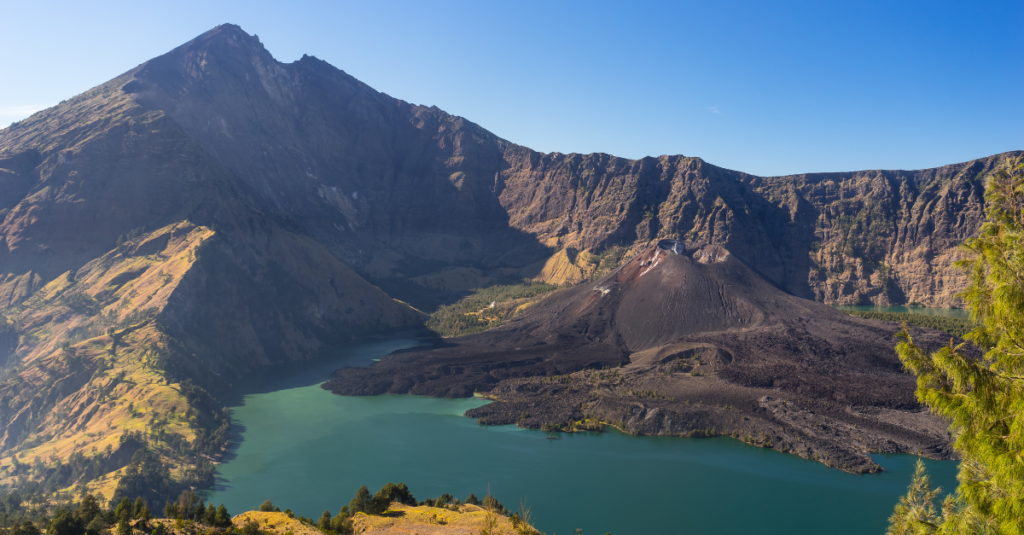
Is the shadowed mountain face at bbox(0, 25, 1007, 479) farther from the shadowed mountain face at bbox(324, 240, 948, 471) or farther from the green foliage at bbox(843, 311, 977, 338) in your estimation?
the green foliage at bbox(843, 311, 977, 338)

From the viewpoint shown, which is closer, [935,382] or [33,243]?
[935,382]

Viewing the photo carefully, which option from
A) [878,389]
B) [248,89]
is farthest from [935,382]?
[248,89]

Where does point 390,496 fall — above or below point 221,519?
below

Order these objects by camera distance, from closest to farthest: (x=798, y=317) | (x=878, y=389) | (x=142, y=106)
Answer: (x=878, y=389)
(x=798, y=317)
(x=142, y=106)

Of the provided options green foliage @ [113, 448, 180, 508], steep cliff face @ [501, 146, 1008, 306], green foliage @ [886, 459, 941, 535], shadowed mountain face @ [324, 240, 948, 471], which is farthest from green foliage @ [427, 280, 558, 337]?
green foliage @ [886, 459, 941, 535]

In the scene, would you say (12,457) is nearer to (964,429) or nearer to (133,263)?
(133,263)

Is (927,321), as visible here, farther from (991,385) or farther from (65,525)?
(65,525)

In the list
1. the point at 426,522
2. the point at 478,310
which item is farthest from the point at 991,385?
the point at 478,310
